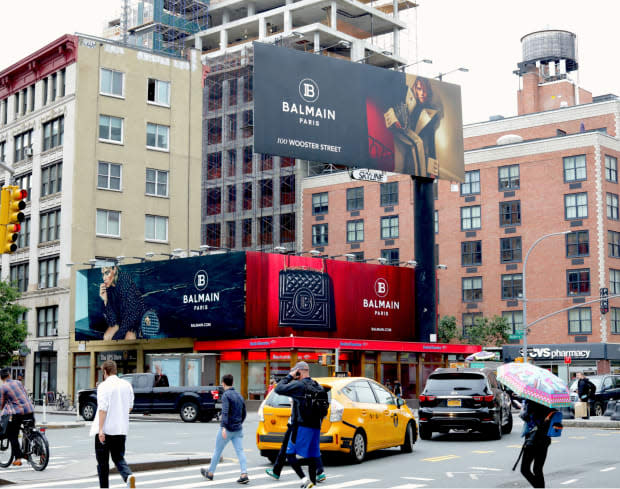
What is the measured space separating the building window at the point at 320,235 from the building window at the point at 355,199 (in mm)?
3343

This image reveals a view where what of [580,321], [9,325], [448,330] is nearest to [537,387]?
[9,325]

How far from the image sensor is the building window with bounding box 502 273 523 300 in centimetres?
7600

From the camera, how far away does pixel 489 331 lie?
72562 mm

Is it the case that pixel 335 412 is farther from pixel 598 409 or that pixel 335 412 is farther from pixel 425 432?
pixel 598 409

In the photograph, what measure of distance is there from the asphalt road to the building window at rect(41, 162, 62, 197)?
3807 centimetres

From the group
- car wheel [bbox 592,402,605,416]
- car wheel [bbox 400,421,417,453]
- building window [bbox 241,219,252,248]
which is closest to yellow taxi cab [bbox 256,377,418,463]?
car wheel [bbox 400,421,417,453]

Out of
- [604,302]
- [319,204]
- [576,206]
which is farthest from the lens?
[319,204]

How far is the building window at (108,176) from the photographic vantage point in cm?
6050

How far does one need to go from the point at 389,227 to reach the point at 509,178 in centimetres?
1226

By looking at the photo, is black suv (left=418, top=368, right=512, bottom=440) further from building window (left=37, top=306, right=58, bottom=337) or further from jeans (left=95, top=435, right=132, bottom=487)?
building window (left=37, top=306, right=58, bottom=337)

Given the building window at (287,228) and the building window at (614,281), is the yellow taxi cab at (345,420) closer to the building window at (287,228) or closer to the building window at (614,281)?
the building window at (614,281)

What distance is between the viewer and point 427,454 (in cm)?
1991

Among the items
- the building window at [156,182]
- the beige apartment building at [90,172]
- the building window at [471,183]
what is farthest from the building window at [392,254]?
the building window at [156,182]

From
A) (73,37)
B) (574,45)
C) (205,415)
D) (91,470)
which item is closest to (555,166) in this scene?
(574,45)
